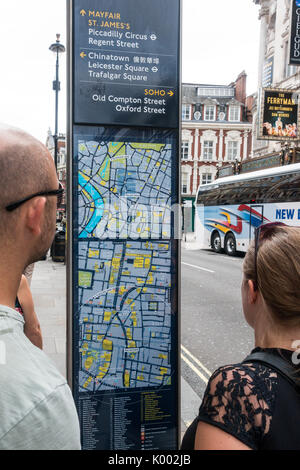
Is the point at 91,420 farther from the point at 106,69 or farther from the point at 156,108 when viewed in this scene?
the point at 106,69

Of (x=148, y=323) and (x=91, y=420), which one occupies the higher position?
(x=148, y=323)

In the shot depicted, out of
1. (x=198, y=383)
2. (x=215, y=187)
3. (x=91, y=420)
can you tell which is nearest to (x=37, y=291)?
(x=198, y=383)

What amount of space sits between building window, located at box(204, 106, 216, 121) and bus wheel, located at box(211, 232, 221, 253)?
30620mm

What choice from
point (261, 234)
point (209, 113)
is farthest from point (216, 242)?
point (209, 113)

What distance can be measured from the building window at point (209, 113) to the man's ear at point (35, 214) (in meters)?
52.6

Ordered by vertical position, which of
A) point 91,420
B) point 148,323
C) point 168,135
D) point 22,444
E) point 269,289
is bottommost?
point 91,420

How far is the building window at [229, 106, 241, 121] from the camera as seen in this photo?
5096 centimetres

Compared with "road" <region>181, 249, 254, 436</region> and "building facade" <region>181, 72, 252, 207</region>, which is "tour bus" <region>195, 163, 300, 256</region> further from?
"building facade" <region>181, 72, 252, 207</region>

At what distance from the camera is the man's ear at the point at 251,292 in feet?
4.76

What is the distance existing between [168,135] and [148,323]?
1.29 meters

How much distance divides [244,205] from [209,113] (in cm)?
3430

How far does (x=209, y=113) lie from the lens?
51.4 meters

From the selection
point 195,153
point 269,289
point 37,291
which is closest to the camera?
point 269,289
